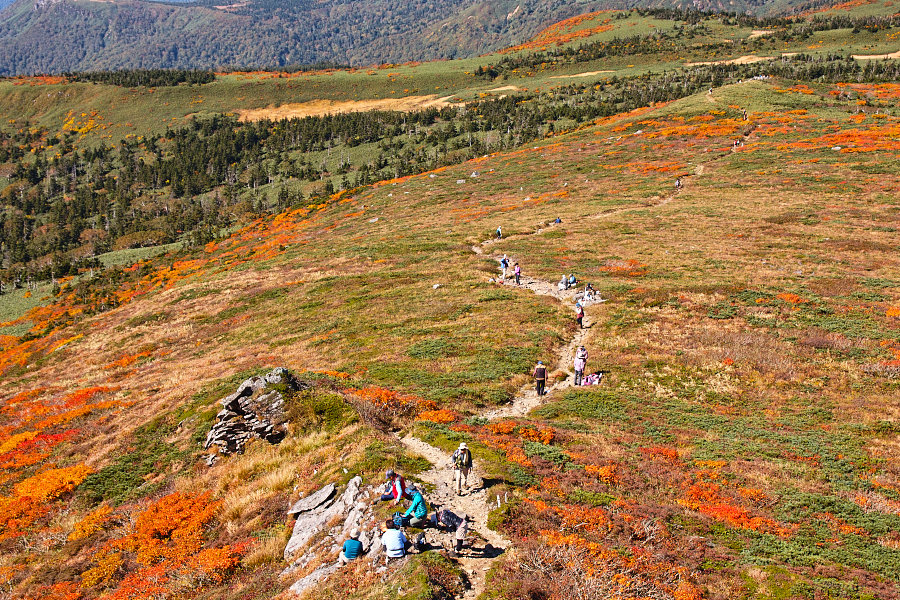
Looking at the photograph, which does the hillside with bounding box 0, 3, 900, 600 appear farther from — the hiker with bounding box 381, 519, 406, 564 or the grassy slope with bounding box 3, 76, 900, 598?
the hiker with bounding box 381, 519, 406, 564

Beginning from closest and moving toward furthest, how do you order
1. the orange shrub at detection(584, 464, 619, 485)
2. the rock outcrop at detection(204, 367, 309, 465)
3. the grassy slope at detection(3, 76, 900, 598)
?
the grassy slope at detection(3, 76, 900, 598) → the orange shrub at detection(584, 464, 619, 485) → the rock outcrop at detection(204, 367, 309, 465)

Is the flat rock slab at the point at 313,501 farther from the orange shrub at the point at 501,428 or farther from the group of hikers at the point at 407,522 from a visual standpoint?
the orange shrub at the point at 501,428

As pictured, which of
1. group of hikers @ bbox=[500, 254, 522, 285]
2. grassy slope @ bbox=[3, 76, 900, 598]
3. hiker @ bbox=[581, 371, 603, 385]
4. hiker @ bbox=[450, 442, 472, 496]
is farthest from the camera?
group of hikers @ bbox=[500, 254, 522, 285]

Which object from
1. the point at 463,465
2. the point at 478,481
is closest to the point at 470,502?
the point at 478,481

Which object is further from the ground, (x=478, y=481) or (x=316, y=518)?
(x=478, y=481)

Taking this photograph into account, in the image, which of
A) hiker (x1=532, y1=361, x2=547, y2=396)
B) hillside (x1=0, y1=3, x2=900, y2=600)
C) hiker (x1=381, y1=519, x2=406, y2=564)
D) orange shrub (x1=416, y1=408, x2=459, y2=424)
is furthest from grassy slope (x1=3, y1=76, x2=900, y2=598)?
orange shrub (x1=416, y1=408, x2=459, y2=424)

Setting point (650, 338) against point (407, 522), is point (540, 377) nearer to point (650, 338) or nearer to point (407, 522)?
point (650, 338)
